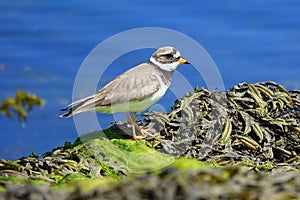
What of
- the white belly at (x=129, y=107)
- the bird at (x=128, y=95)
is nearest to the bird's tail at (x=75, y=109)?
the bird at (x=128, y=95)

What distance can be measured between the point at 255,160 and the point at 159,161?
98 cm

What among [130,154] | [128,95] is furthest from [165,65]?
[130,154]

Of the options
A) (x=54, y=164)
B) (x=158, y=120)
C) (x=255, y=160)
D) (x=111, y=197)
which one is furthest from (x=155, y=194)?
(x=158, y=120)

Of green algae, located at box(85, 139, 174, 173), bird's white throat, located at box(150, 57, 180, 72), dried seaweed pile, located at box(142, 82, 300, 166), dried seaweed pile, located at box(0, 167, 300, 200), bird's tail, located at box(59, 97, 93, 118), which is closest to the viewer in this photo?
dried seaweed pile, located at box(0, 167, 300, 200)

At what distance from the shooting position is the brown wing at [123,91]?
7.98m

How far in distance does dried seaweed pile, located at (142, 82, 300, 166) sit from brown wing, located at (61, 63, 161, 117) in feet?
2.17

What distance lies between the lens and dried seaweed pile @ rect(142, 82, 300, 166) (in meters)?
6.70

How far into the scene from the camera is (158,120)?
717 centimetres

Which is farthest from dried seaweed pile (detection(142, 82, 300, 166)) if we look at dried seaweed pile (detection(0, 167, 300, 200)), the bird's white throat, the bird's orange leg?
dried seaweed pile (detection(0, 167, 300, 200))

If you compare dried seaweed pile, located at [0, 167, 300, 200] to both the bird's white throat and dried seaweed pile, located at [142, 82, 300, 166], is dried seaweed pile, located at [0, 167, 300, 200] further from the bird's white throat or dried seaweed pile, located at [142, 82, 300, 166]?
the bird's white throat

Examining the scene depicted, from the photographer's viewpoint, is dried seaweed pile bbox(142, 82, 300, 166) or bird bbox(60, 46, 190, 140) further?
bird bbox(60, 46, 190, 140)

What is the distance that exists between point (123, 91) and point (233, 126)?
4.94ft

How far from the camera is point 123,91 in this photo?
8.09 metres

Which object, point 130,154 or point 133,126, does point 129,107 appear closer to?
point 133,126
